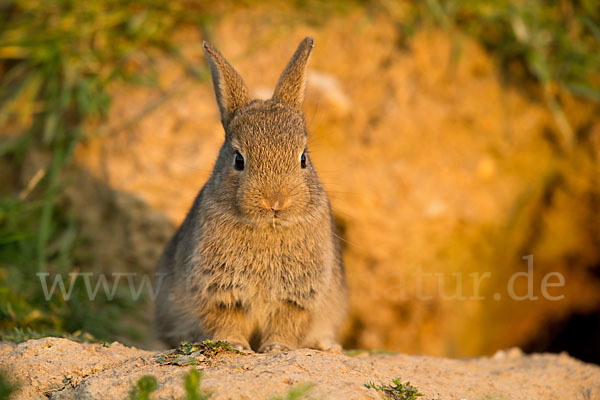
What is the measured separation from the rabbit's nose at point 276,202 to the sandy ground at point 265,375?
82 centimetres

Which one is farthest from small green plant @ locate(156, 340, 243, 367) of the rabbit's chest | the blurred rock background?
the blurred rock background

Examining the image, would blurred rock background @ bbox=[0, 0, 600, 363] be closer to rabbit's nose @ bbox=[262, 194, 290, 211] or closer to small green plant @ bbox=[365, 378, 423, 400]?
rabbit's nose @ bbox=[262, 194, 290, 211]

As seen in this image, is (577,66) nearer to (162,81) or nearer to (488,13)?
(488,13)

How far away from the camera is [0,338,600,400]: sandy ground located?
107 inches

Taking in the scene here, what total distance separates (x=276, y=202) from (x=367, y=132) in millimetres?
→ 3110

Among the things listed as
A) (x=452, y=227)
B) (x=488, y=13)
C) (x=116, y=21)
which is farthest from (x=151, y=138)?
(x=488, y=13)

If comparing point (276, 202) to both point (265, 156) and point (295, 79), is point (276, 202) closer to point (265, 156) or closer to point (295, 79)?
point (265, 156)

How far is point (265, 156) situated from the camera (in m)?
3.61

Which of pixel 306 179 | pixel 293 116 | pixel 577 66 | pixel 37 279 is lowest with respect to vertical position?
pixel 37 279

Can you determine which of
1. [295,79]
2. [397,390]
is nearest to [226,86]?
[295,79]

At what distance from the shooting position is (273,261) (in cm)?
366

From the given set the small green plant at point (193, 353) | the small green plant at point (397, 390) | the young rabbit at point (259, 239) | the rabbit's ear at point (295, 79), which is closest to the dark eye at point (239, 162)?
the young rabbit at point (259, 239)

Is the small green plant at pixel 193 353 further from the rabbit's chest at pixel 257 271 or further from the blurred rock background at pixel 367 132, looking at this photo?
the blurred rock background at pixel 367 132

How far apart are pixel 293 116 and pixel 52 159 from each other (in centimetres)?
322
